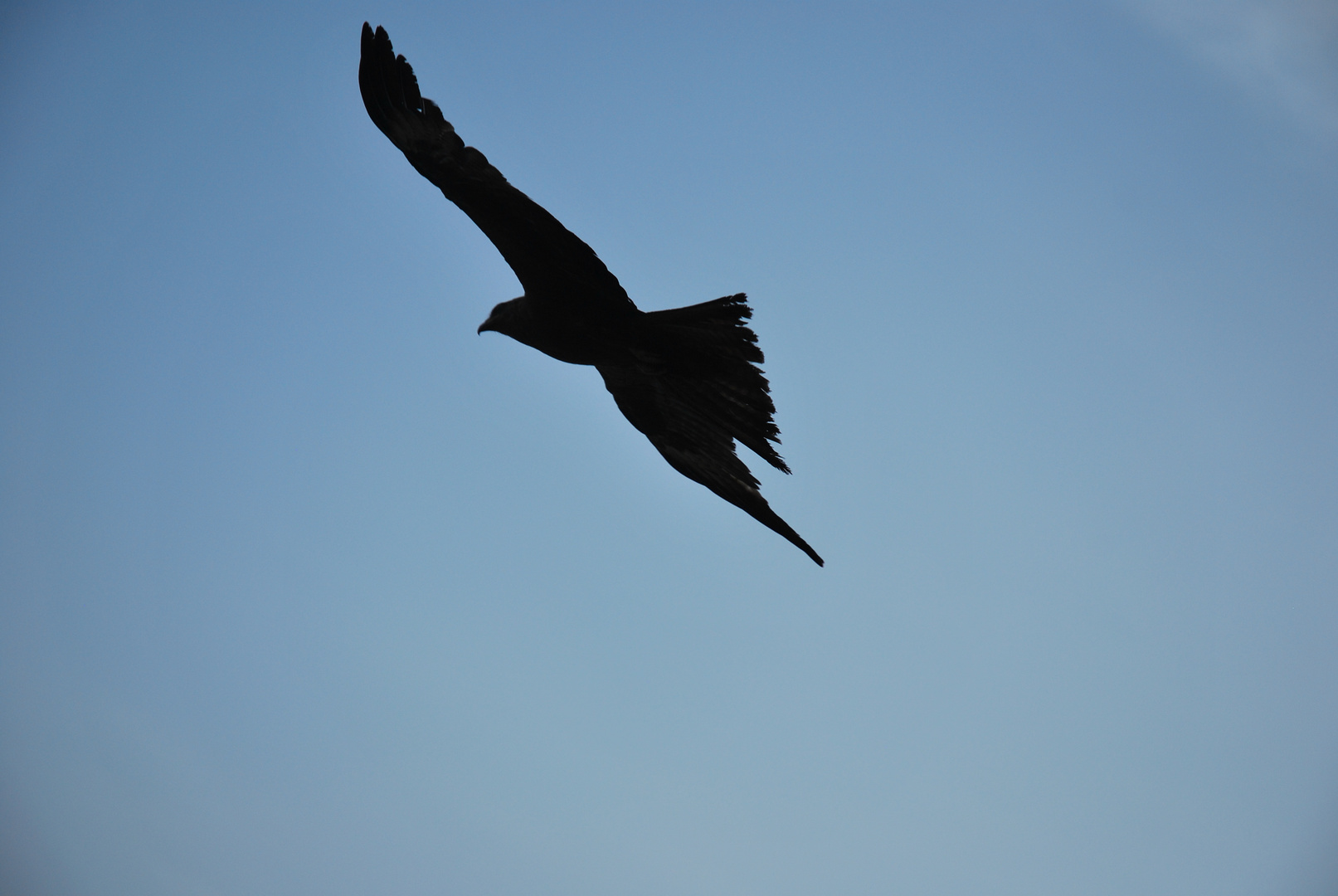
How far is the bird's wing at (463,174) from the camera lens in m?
5.42

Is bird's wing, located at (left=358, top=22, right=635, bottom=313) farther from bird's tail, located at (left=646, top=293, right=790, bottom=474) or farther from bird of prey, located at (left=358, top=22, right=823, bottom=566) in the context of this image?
bird's tail, located at (left=646, top=293, right=790, bottom=474)

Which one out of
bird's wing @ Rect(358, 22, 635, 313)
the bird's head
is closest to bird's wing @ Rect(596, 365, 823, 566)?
the bird's head

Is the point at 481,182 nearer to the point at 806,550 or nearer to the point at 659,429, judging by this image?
the point at 659,429

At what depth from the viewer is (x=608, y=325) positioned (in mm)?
6035

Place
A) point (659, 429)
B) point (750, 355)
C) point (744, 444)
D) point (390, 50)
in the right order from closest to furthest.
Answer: point (390, 50), point (750, 355), point (744, 444), point (659, 429)

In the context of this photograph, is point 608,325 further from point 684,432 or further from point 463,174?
point 463,174

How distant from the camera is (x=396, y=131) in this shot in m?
5.52

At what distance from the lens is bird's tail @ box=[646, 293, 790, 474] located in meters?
5.75

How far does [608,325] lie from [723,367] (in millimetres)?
859

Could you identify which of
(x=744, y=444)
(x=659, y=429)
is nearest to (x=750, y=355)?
(x=744, y=444)

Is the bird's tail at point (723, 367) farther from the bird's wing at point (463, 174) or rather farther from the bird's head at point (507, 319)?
the bird's head at point (507, 319)

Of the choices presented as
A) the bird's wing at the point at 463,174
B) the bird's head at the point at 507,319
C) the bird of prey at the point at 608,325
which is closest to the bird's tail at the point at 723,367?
the bird of prey at the point at 608,325

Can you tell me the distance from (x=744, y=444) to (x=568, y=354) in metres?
1.48

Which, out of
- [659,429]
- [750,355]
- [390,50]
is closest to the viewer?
[390,50]
